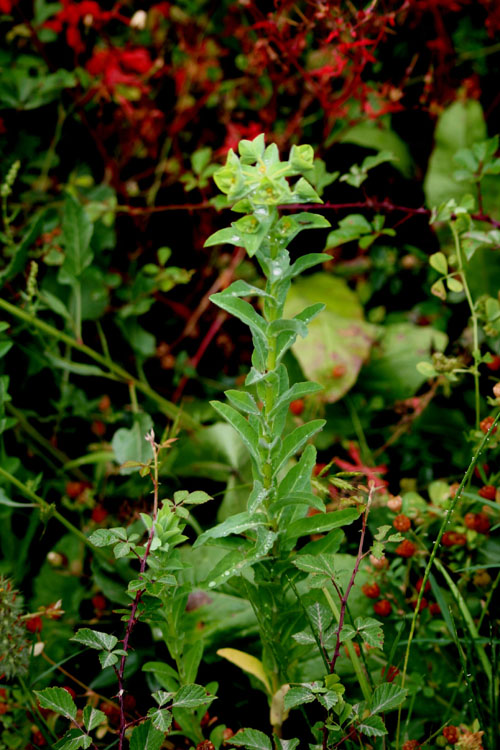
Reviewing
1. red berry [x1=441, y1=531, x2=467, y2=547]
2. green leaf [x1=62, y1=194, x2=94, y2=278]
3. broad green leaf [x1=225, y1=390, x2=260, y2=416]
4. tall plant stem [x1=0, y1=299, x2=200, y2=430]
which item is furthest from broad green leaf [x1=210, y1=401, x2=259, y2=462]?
green leaf [x1=62, y1=194, x2=94, y2=278]

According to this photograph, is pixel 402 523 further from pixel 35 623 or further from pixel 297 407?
pixel 35 623

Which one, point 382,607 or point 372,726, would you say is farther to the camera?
point 382,607

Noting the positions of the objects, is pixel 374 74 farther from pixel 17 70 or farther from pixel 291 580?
pixel 291 580

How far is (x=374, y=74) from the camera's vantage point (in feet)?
5.90

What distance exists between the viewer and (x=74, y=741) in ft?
2.34

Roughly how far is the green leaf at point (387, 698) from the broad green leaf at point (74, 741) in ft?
1.10

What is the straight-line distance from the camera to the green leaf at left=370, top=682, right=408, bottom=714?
724 millimetres

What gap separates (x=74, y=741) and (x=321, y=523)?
0.39 meters

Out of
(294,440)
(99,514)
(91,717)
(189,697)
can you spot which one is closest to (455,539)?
(294,440)

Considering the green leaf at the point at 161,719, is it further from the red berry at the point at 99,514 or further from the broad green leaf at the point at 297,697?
the red berry at the point at 99,514

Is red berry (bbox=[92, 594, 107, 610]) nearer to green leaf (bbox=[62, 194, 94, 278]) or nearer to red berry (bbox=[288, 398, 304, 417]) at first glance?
red berry (bbox=[288, 398, 304, 417])

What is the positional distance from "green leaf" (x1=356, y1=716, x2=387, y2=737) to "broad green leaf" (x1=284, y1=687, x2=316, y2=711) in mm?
65

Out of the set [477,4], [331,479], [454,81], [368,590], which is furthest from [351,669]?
[477,4]

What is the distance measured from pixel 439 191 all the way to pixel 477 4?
0.64m
